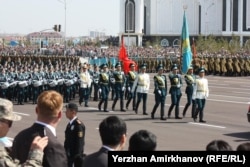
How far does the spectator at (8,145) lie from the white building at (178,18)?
6917 centimetres

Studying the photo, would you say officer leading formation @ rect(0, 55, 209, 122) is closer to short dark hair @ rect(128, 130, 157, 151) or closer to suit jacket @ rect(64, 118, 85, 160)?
suit jacket @ rect(64, 118, 85, 160)

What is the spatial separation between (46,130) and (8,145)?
36cm

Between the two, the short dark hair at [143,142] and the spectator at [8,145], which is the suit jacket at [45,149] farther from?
the short dark hair at [143,142]

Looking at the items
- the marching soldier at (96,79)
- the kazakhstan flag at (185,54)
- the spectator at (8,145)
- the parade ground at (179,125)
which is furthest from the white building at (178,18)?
the spectator at (8,145)

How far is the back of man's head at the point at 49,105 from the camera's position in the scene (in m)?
5.11

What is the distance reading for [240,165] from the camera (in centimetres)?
417

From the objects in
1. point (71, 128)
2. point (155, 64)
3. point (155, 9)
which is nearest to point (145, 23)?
point (155, 9)

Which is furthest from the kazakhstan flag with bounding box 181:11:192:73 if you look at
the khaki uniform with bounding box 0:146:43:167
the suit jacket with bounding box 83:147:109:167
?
the khaki uniform with bounding box 0:146:43:167

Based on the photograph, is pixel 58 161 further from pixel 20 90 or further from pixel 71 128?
pixel 20 90

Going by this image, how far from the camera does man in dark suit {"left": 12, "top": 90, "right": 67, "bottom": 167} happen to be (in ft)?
16.5

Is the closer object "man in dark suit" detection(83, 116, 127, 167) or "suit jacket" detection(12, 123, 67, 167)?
"man in dark suit" detection(83, 116, 127, 167)

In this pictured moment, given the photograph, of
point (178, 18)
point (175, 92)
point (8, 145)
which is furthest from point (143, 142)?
point (178, 18)

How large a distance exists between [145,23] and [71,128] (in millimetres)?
76847

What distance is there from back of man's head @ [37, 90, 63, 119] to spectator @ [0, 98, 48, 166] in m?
0.31
